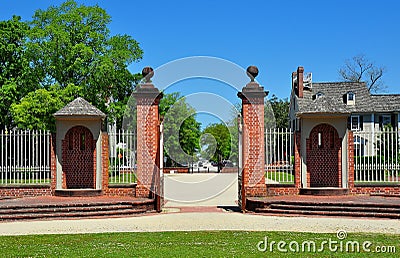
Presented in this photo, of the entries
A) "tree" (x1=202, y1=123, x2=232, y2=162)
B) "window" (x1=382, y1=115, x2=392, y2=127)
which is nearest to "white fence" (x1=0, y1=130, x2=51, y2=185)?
"tree" (x1=202, y1=123, x2=232, y2=162)

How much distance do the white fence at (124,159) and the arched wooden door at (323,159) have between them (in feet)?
20.3

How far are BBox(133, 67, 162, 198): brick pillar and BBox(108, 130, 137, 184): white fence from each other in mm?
544

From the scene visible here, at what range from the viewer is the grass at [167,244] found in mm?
9141

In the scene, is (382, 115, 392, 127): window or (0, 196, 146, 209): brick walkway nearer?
(0, 196, 146, 209): brick walkway

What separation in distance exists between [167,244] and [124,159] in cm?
888

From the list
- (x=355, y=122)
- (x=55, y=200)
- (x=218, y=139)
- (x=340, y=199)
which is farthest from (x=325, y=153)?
(x=355, y=122)

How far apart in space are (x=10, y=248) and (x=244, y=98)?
9702mm

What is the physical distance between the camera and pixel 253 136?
17469mm

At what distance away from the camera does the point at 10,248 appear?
9867 mm

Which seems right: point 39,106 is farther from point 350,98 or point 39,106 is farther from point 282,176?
point 350,98

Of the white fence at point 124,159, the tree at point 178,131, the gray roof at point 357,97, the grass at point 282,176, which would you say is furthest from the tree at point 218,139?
the white fence at point 124,159

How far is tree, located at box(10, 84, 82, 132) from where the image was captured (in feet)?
102

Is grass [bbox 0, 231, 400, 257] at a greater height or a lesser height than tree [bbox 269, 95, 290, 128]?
lesser

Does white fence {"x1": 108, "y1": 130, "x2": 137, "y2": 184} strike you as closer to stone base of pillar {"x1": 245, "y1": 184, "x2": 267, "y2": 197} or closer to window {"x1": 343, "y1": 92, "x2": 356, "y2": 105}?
stone base of pillar {"x1": 245, "y1": 184, "x2": 267, "y2": 197}
